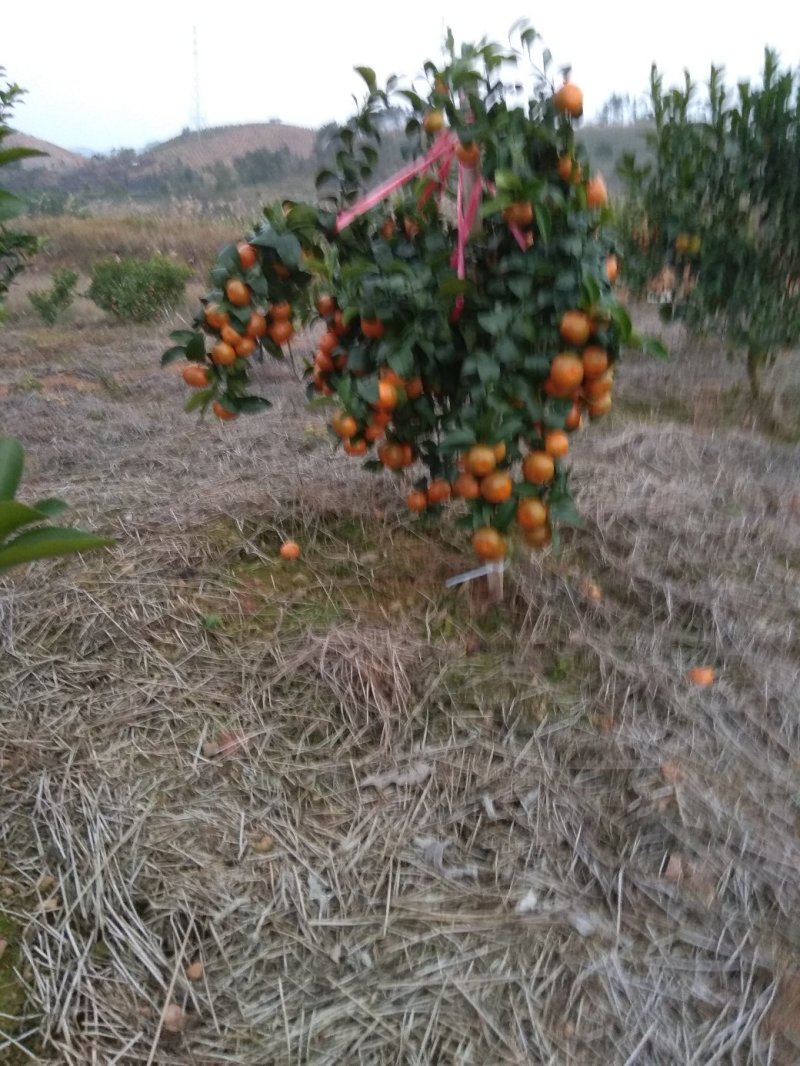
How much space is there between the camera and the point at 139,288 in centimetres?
816

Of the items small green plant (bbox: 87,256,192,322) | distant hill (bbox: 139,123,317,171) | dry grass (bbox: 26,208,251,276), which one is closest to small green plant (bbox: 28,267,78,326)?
small green plant (bbox: 87,256,192,322)

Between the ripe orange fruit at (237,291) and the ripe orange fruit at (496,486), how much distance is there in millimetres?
719

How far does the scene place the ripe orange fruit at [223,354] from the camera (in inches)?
72.0

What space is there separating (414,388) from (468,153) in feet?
1.69

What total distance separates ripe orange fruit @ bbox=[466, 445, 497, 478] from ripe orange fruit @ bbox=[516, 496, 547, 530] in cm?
14

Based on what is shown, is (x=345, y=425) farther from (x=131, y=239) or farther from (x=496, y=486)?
(x=131, y=239)

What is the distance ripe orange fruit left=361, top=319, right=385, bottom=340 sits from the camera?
5.62 ft

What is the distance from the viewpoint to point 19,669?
6.52ft

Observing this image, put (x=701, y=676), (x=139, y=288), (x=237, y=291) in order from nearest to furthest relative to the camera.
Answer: (x=237, y=291)
(x=701, y=676)
(x=139, y=288)

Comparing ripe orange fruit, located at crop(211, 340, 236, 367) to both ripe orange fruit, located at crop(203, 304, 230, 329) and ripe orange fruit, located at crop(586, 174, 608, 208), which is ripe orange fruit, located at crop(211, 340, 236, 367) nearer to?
ripe orange fruit, located at crop(203, 304, 230, 329)

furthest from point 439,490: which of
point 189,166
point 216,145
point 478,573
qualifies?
point 216,145

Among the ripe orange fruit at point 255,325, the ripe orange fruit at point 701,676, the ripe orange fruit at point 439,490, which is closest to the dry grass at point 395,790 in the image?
the ripe orange fruit at point 701,676

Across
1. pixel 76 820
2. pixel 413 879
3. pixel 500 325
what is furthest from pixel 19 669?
pixel 500 325

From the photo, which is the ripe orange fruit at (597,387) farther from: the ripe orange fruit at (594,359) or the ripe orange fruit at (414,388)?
the ripe orange fruit at (414,388)
